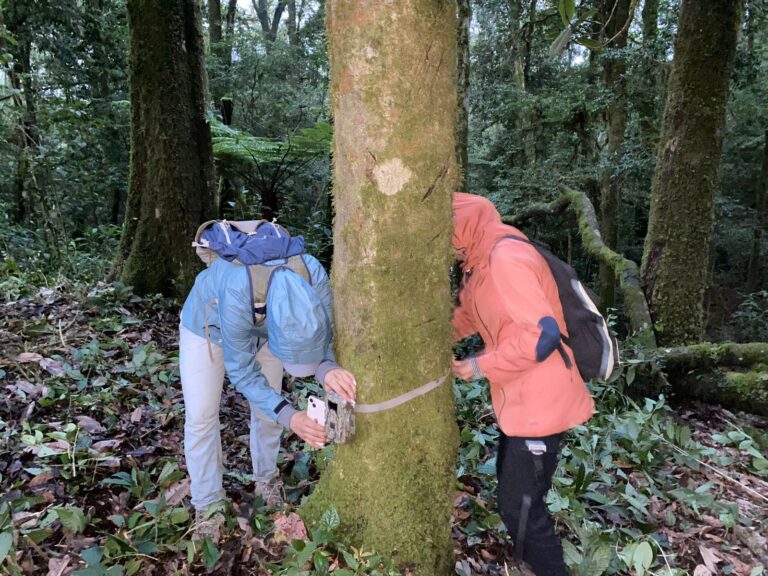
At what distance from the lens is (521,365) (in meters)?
2.22

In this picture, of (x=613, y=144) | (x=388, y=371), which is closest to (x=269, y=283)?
(x=388, y=371)

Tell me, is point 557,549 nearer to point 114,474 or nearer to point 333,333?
point 333,333

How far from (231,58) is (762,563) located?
49.9 ft

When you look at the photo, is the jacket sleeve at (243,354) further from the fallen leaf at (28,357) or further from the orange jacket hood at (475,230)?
the fallen leaf at (28,357)

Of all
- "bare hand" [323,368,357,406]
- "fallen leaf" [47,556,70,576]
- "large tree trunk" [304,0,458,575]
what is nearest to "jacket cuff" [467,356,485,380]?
"large tree trunk" [304,0,458,575]

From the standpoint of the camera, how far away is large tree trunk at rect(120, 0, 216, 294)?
Result: 5941mm

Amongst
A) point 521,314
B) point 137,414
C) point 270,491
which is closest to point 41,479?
point 137,414

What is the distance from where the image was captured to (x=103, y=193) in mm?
11578

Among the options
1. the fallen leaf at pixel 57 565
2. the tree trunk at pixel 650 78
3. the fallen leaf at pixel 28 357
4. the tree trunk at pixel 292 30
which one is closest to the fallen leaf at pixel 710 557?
the fallen leaf at pixel 57 565

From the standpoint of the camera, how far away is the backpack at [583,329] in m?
2.38

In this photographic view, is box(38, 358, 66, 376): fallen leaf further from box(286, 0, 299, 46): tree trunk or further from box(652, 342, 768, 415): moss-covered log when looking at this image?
box(286, 0, 299, 46): tree trunk

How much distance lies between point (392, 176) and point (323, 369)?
0.84 m

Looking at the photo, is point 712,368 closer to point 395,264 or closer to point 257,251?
point 395,264

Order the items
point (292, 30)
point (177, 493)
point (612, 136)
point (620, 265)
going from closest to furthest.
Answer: point (177, 493) < point (620, 265) < point (612, 136) < point (292, 30)
